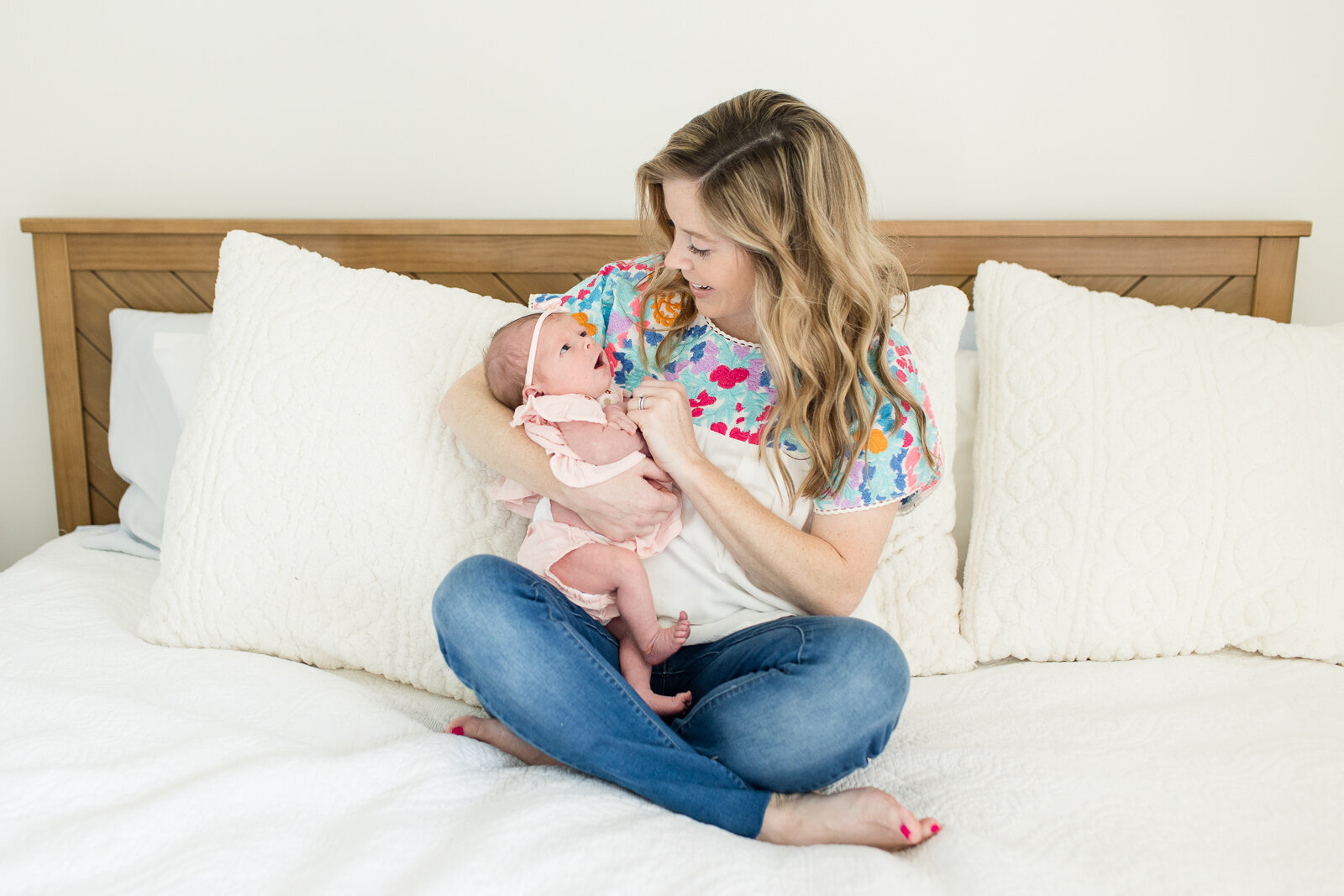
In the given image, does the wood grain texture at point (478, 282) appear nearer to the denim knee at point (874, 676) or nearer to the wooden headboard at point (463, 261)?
the wooden headboard at point (463, 261)

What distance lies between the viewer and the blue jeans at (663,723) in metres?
1.01

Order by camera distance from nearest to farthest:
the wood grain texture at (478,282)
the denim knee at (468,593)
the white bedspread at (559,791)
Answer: the white bedspread at (559,791) < the denim knee at (468,593) < the wood grain texture at (478,282)

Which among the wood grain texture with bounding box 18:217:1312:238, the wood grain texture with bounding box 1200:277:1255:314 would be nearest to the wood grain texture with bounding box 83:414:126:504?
the wood grain texture with bounding box 18:217:1312:238

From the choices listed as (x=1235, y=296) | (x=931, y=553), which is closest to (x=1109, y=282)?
(x=1235, y=296)

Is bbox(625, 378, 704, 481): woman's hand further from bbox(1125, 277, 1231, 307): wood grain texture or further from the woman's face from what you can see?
bbox(1125, 277, 1231, 307): wood grain texture

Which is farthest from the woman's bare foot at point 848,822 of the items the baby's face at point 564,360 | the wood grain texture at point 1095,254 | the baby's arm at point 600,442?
the wood grain texture at point 1095,254

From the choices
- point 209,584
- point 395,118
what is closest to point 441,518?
point 209,584

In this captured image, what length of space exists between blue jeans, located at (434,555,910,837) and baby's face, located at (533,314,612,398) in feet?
0.91

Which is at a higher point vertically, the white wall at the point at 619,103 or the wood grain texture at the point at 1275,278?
the white wall at the point at 619,103

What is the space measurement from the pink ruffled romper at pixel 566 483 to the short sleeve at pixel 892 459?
25cm

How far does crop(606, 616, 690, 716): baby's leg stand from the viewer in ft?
3.77

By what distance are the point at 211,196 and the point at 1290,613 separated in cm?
210

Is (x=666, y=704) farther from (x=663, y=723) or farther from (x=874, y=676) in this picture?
(x=874, y=676)

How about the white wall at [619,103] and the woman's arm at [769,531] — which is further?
the white wall at [619,103]
